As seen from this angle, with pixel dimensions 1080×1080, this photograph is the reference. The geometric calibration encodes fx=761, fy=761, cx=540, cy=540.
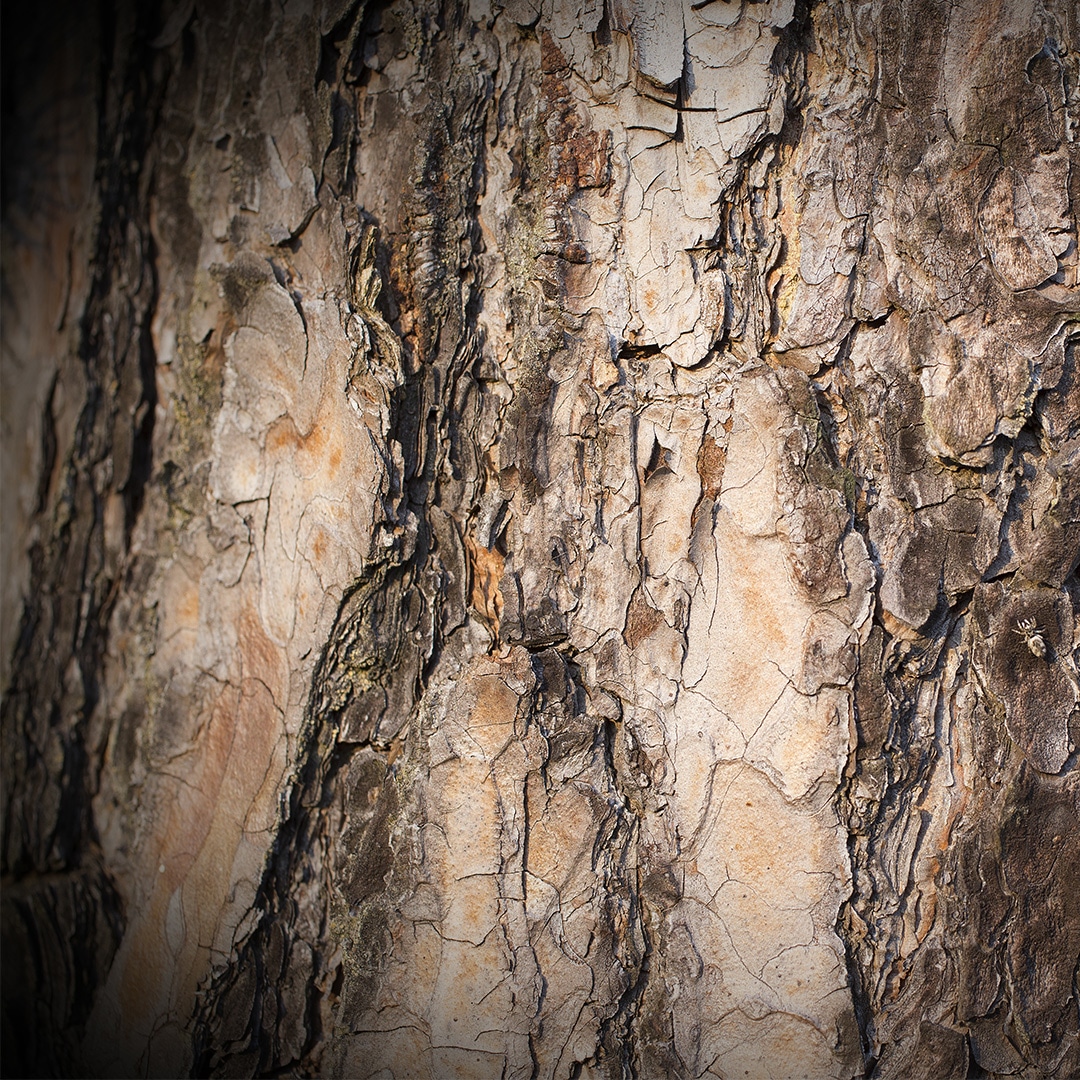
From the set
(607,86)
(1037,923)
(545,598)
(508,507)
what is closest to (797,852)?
(1037,923)

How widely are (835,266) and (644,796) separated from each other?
0.64 metres

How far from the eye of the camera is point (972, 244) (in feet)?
2.73

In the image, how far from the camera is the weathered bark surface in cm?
84

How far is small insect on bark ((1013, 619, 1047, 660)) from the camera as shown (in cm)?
84

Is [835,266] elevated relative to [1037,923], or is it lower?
elevated

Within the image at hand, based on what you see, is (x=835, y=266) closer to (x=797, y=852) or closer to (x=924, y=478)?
(x=924, y=478)

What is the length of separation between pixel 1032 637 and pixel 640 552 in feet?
1.45

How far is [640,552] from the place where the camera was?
34.6 inches

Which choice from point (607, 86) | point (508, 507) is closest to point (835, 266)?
point (607, 86)

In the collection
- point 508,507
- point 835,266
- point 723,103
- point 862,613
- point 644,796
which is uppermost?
point 723,103

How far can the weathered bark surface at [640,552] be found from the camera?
84cm

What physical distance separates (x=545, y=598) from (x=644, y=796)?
0.26 m

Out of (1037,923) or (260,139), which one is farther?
(260,139)

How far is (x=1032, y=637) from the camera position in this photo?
0.84 meters
